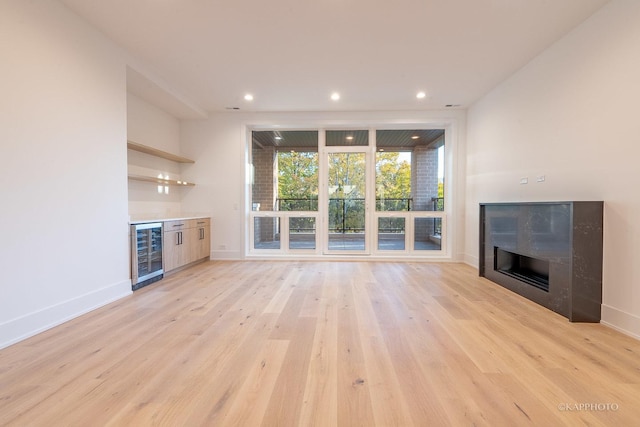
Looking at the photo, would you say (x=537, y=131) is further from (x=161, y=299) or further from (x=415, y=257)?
(x=161, y=299)

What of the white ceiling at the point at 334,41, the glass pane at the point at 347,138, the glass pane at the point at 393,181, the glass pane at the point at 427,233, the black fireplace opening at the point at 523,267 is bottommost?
the black fireplace opening at the point at 523,267

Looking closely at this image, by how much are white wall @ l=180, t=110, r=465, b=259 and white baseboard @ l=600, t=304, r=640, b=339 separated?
3214 millimetres

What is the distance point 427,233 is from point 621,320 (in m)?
3.28

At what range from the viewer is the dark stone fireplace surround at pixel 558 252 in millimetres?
2512

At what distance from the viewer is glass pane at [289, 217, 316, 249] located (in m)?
5.66

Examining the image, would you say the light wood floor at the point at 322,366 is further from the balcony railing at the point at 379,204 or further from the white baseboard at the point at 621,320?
the balcony railing at the point at 379,204

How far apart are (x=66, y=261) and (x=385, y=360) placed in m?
2.96

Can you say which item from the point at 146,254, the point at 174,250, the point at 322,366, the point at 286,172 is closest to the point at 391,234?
the point at 286,172

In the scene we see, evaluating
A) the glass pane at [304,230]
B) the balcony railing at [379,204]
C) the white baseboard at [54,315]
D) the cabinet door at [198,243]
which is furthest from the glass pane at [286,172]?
the white baseboard at [54,315]

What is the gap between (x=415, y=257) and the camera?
543 centimetres

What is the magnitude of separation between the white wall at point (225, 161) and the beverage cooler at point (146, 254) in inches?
60.8

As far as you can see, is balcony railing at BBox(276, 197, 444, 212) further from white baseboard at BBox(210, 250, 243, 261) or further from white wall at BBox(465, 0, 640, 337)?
white wall at BBox(465, 0, 640, 337)

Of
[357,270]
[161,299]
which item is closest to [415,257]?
[357,270]

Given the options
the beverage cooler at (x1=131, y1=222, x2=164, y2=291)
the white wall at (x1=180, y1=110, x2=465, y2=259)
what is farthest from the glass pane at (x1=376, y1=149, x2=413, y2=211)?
the beverage cooler at (x1=131, y1=222, x2=164, y2=291)
